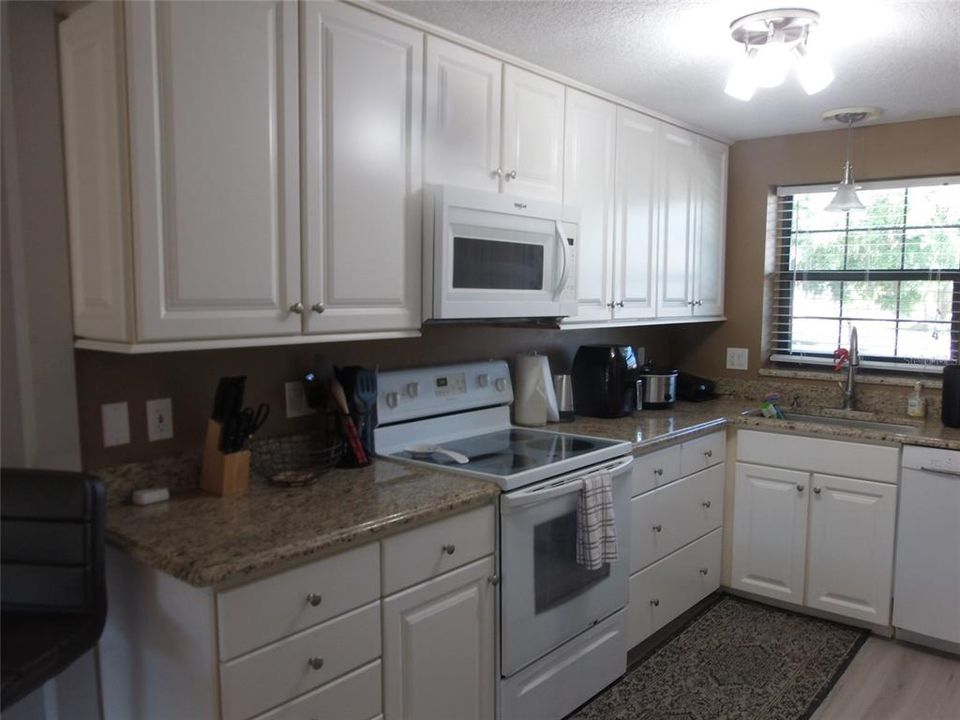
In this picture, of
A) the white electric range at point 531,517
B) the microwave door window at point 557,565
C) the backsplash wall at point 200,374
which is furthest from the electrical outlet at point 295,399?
the microwave door window at point 557,565

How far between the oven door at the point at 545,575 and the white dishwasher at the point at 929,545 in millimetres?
1241

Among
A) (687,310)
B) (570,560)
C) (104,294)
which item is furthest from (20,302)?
(687,310)

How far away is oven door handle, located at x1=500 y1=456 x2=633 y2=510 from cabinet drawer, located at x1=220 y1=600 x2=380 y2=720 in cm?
51

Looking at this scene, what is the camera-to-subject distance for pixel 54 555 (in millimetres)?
1506

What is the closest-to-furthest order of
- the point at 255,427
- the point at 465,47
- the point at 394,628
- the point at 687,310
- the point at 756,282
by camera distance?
the point at 394,628 → the point at 255,427 → the point at 465,47 → the point at 687,310 → the point at 756,282

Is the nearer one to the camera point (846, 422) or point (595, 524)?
point (595, 524)

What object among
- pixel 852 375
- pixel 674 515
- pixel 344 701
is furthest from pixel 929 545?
pixel 344 701

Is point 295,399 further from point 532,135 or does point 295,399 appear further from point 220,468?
point 532,135

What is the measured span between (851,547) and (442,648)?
6.47ft

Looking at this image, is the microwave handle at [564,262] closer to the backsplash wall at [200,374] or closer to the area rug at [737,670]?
the backsplash wall at [200,374]

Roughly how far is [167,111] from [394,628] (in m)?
1.31

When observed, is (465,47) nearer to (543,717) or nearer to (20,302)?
(20,302)

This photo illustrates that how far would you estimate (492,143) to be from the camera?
7.98ft

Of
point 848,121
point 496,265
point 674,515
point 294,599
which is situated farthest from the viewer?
point 848,121
